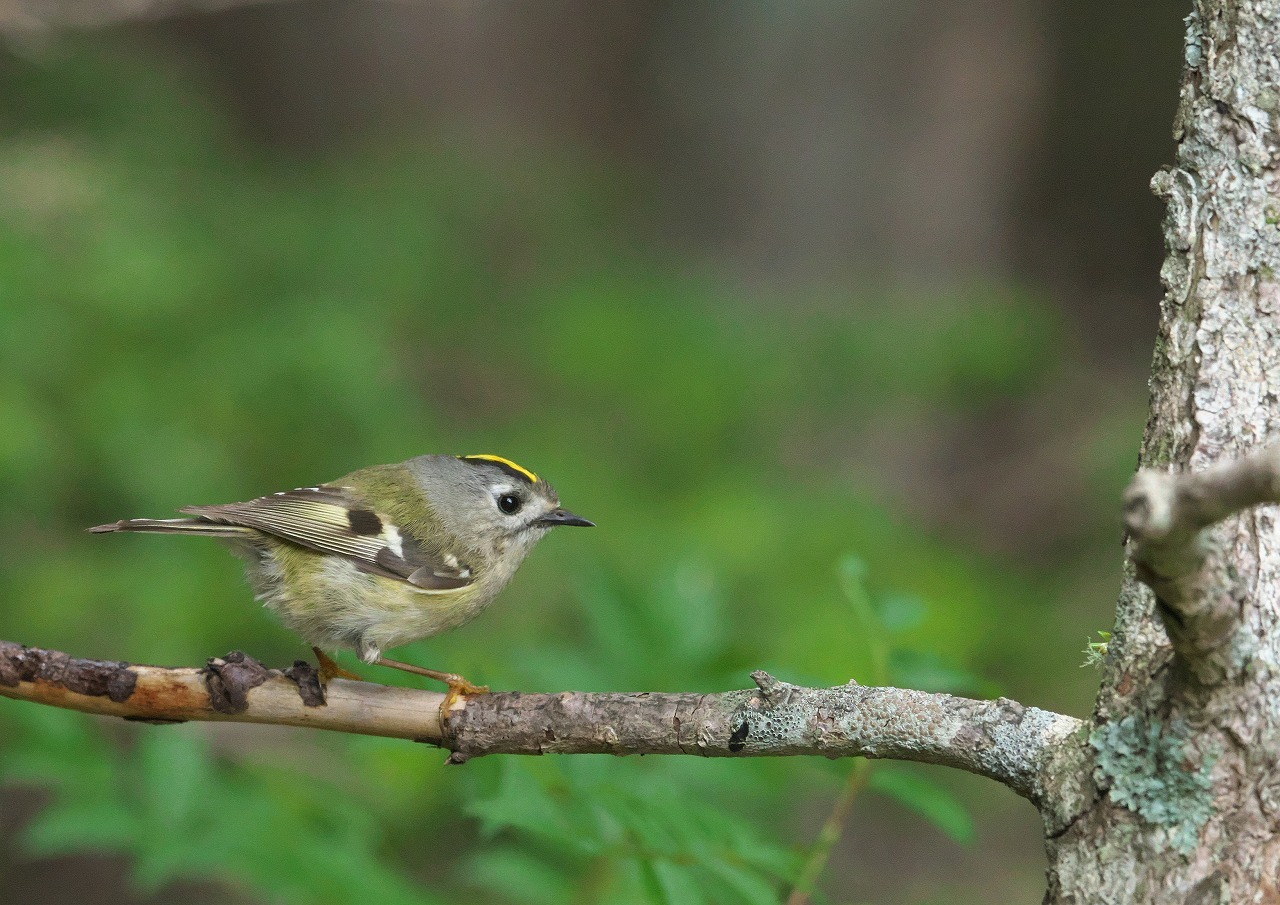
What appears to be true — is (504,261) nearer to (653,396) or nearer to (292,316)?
(653,396)

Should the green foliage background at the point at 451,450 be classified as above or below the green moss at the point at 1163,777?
above

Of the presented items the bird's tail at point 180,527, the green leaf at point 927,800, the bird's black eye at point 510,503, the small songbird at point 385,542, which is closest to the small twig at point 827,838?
the green leaf at point 927,800

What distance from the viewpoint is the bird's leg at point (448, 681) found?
222 cm

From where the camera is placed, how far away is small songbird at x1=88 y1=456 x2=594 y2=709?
306 cm

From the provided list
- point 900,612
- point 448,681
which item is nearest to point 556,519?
point 448,681

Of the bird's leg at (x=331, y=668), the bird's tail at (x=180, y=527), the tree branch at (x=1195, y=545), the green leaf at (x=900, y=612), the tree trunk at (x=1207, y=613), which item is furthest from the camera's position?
the bird's leg at (x=331, y=668)

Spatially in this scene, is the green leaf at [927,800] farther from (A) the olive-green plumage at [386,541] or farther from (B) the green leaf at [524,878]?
(A) the olive-green plumage at [386,541]

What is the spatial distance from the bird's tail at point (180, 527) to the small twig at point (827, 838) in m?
1.70

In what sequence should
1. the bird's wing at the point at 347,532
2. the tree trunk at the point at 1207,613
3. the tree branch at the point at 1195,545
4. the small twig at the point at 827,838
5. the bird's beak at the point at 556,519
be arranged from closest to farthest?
the tree branch at the point at 1195,545, the tree trunk at the point at 1207,613, the small twig at the point at 827,838, the bird's wing at the point at 347,532, the bird's beak at the point at 556,519

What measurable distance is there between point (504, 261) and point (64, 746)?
5081mm

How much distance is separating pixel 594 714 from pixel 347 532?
1497 millimetres

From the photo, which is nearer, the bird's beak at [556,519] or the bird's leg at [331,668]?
the bird's leg at [331,668]

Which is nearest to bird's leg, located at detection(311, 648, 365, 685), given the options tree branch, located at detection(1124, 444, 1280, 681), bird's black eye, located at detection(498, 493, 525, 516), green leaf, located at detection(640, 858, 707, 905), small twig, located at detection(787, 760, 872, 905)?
bird's black eye, located at detection(498, 493, 525, 516)

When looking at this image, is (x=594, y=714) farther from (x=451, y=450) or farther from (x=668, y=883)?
(x=451, y=450)
